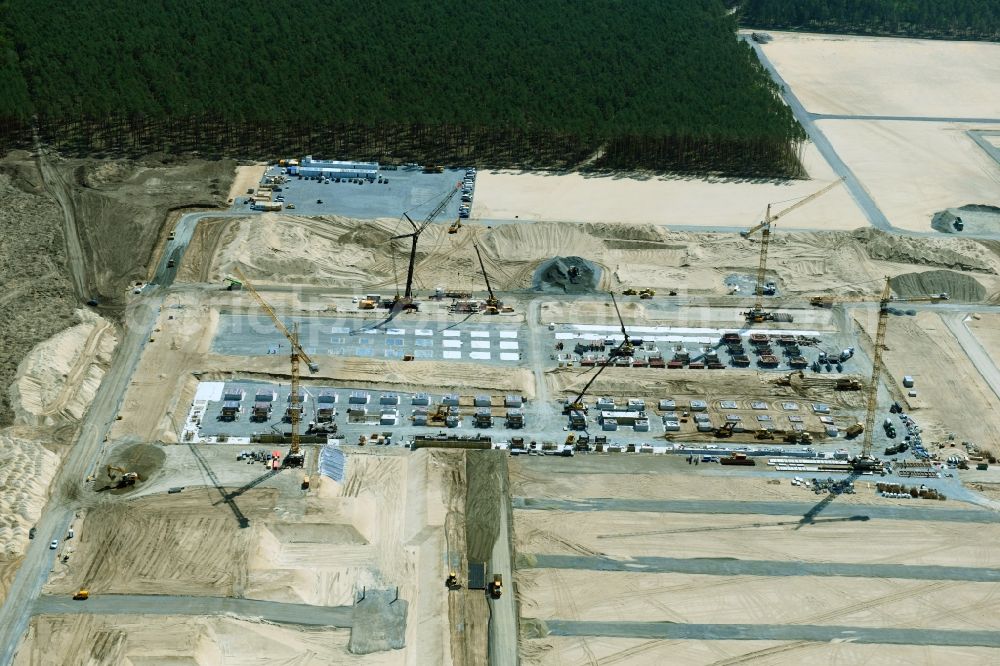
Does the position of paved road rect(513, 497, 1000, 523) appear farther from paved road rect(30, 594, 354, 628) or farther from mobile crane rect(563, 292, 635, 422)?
paved road rect(30, 594, 354, 628)

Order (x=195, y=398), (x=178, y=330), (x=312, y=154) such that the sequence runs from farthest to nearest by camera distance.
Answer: (x=312, y=154) < (x=178, y=330) < (x=195, y=398)

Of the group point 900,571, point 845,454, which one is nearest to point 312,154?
point 845,454

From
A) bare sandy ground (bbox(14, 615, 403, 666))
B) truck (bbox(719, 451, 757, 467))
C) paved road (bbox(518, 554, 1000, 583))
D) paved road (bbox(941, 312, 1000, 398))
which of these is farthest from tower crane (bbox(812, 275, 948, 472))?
bare sandy ground (bbox(14, 615, 403, 666))

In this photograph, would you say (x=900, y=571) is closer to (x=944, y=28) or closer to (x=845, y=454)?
(x=845, y=454)

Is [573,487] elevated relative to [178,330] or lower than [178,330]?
lower

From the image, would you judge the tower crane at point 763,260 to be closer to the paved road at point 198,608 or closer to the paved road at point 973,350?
the paved road at point 973,350

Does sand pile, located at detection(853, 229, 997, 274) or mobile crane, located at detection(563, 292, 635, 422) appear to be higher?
sand pile, located at detection(853, 229, 997, 274)

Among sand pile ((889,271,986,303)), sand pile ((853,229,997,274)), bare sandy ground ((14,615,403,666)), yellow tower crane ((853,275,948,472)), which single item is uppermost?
sand pile ((853,229,997,274))

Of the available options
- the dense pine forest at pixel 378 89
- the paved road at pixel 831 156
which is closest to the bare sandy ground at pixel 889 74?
the paved road at pixel 831 156
